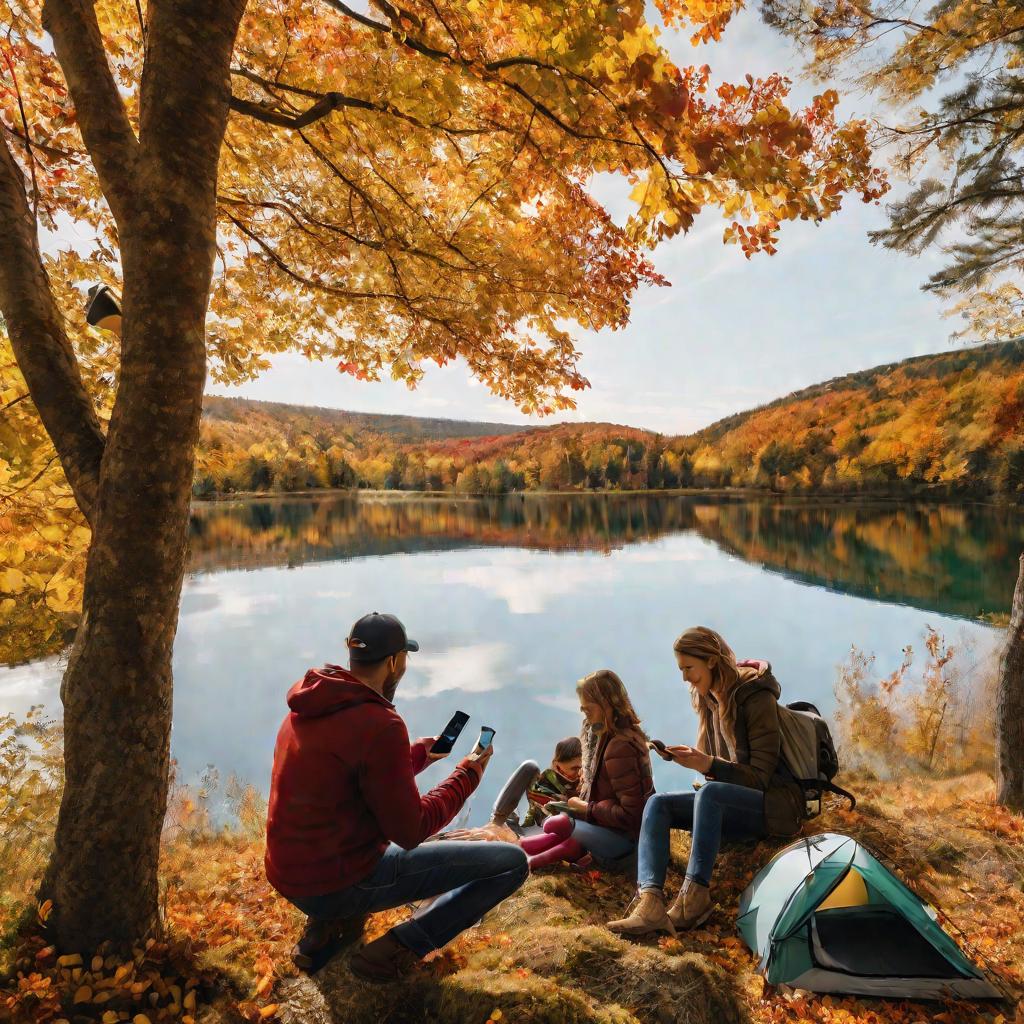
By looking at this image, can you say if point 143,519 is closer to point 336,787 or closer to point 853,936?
point 336,787

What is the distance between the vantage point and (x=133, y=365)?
233cm

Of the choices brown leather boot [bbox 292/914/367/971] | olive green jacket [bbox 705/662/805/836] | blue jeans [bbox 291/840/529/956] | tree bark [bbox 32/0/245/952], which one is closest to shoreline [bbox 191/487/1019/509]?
olive green jacket [bbox 705/662/805/836]

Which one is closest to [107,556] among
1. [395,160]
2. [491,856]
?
[491,856]

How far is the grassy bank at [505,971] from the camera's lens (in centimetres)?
216

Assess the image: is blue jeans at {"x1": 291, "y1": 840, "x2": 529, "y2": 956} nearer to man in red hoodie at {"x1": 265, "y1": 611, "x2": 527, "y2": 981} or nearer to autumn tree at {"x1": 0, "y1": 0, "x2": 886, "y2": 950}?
man in red hoodie at {"x1": 265, "y1": 611, "x2": 527, "y2": 981}

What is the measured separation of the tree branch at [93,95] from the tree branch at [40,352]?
17.6 inches

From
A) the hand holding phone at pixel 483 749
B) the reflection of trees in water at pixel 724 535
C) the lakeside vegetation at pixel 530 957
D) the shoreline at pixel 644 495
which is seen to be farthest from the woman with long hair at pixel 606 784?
the shoreline at pixel 644 495

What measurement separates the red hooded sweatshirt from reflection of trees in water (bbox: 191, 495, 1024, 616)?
2350 centimetres

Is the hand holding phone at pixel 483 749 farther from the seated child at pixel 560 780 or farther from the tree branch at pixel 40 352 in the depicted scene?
the tree branch at pixel 40 352

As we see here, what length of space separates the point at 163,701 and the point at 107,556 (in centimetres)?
59

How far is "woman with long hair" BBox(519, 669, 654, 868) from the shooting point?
357cm

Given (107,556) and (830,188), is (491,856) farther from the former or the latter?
(830,188)

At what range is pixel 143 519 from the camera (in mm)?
2291

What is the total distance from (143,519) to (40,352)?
0.97m
